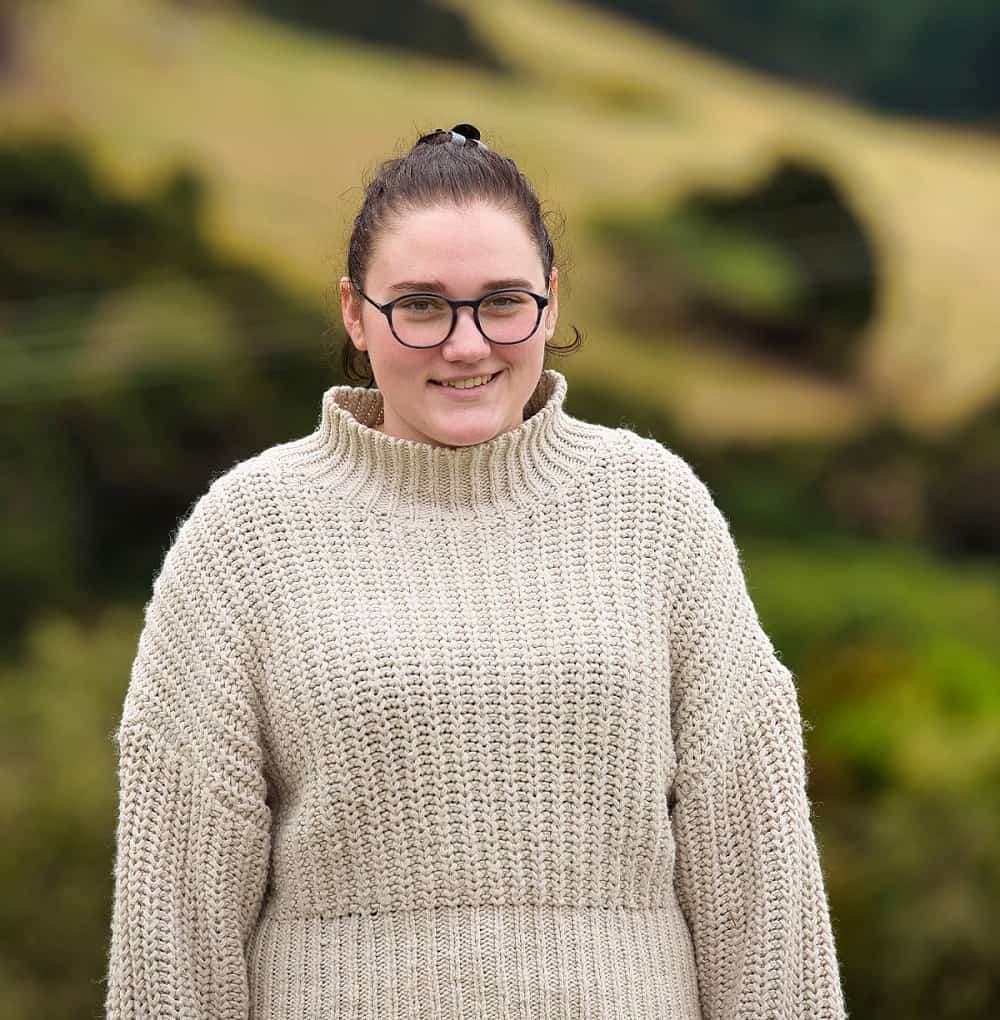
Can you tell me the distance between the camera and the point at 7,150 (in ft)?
19.5

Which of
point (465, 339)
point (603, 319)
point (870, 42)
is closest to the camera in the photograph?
point (465, 339)

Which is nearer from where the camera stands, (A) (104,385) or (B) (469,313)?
(B) (469,313)

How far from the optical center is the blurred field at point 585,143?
601 cm

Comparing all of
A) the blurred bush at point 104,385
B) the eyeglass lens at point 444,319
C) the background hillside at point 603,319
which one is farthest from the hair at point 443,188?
the blurred bush at point 104,385

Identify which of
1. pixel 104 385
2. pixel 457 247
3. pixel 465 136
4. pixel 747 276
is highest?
pixel 747 276

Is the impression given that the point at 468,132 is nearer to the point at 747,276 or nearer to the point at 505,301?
the point at 505,301

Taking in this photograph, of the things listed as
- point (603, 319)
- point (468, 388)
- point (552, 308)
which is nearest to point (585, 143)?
point (603, 319)

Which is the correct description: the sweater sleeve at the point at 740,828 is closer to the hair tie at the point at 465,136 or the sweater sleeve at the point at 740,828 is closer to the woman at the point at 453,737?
the woman at the point at 453,737

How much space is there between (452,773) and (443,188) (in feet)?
2.32

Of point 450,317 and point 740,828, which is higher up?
point 450,317

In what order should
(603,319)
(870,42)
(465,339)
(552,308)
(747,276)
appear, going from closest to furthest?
(465,339)
(552,308)
(603,319)
(747,276)
(870,42)

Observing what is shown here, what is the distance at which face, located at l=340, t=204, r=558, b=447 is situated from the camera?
195 cm

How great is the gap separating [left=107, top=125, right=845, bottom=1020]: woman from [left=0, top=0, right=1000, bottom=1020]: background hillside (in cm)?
329

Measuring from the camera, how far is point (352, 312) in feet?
6.82
